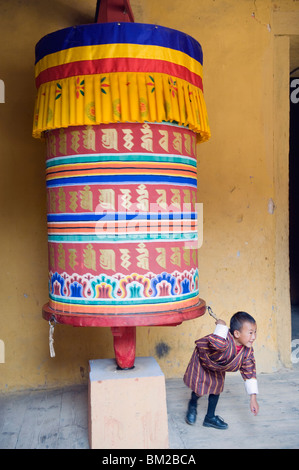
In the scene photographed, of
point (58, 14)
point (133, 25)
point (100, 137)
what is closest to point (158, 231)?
point (100, 137)

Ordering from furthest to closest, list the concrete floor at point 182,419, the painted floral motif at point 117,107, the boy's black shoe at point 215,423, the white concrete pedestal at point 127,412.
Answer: the boy's black shoe at point 215,423
the concrete floor at point 182,419
the white concrete pedestal at point 127,412
the painted floral motif at point 117,107

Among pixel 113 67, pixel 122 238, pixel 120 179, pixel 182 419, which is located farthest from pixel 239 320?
pixel 113 67

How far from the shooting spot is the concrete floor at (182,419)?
7.23 feet

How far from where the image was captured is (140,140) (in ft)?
6.50

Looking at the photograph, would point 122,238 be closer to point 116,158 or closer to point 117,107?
point 116,158

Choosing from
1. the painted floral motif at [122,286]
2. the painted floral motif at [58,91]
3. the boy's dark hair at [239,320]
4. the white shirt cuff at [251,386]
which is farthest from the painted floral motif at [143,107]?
the white shirt cuff at [251,386]

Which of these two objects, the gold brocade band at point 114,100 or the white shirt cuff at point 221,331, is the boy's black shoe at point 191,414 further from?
the gold brocade band at point 114,100

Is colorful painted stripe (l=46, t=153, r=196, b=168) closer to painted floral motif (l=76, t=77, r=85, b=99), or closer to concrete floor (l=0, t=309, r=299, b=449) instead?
painted floral motif (l=76, t=77, r=85, b=99)

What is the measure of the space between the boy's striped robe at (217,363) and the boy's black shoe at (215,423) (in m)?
0.12

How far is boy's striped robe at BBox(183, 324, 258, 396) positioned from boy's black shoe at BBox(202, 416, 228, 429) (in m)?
0.12

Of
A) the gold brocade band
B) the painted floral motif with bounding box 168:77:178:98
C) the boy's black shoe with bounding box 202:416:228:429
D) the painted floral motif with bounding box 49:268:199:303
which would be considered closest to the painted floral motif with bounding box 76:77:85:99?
the gold brocade band

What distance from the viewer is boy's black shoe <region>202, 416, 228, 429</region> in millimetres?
2347

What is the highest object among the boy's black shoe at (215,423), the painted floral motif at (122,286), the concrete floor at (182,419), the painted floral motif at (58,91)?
the painted floral motif at (58,91)

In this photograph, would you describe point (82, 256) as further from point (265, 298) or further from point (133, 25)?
point (265, 298)
